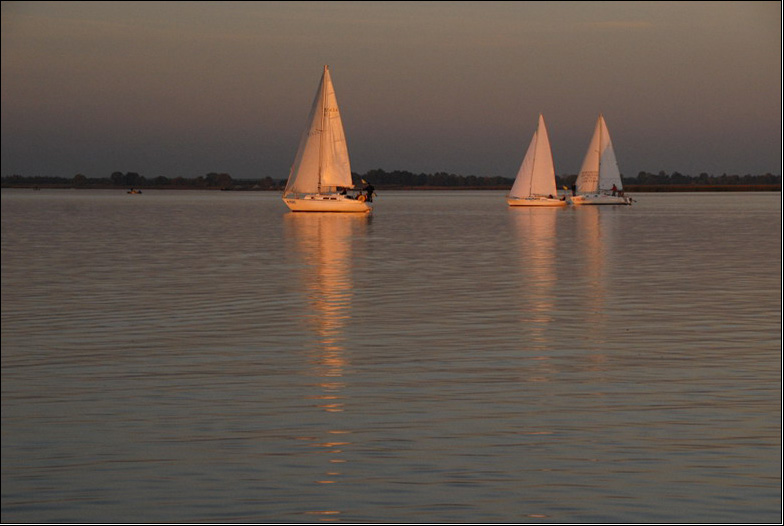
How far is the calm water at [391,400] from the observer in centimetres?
1158

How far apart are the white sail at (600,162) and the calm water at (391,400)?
93.2 meters

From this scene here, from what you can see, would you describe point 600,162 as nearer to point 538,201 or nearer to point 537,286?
point 538,201

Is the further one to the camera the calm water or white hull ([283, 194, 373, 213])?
white hull ([283, 194, 373, 213])

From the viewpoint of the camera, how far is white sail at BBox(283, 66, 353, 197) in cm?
9381

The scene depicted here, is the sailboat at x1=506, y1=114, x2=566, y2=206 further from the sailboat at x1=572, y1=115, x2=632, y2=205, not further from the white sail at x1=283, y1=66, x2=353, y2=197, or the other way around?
the white sail at x1=283, y1=66, x2=353, y2=197

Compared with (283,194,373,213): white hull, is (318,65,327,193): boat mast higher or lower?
higher

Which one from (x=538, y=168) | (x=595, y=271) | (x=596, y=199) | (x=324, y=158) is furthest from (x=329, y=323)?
(x=596, y=199)

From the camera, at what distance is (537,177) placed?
119 metres

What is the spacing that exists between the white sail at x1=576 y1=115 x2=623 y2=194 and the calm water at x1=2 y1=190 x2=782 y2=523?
93243 millimetres

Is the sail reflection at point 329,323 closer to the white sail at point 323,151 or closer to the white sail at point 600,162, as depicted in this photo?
the white sail at point 323,151

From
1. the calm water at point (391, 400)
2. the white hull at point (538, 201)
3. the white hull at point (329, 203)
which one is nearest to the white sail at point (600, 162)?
the white hull at point (538, 201)

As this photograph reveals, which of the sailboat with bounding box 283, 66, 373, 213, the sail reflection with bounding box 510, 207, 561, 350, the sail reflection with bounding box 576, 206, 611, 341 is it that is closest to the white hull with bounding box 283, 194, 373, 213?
the sailboat with bounding box 283, 66, 373, 213

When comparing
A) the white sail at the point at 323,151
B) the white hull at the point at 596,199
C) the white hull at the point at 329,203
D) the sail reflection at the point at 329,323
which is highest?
the white sail at the point at 323,151

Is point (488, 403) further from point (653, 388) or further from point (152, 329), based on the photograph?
point (152, 329)
